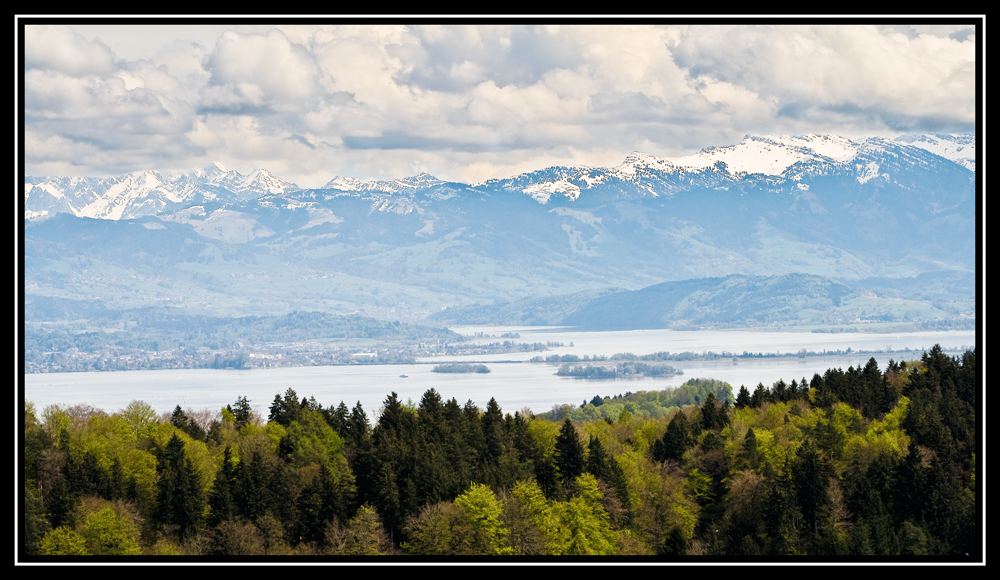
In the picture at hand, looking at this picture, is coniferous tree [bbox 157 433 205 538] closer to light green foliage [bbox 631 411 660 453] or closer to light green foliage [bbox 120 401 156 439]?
light green foliage [bbox 120 401 156 439]

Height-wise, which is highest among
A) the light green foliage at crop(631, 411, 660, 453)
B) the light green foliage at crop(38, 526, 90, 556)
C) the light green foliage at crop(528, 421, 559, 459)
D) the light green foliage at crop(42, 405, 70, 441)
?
the light green foliage at crop(42, 405, 70, 441)

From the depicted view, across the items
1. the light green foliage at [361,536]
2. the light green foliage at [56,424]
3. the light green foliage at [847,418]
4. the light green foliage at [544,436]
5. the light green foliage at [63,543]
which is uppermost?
the light green foliage at [56,424]

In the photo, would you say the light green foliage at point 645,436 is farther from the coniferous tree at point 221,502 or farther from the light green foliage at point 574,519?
the coniferous tree at point 221,502

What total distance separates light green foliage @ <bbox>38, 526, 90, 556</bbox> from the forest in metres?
0.06

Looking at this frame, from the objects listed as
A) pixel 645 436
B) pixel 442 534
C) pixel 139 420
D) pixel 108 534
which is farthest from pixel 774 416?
pixel 108 534

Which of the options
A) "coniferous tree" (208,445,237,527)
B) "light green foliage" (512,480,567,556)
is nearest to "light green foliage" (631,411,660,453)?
"light green foliage" (512,480,567,556)

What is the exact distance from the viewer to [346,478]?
51875 mm

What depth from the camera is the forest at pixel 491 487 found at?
4744 cm

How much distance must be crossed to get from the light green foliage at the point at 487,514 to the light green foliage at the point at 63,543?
15995 mm

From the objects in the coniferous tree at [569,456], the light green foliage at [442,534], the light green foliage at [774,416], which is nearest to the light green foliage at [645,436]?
the light green foliage at [774,416]

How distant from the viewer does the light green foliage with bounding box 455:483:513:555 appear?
48469mm

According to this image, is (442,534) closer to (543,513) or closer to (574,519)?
(543,513)
